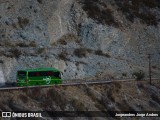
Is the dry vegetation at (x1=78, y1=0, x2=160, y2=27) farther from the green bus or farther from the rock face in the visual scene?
the green bus

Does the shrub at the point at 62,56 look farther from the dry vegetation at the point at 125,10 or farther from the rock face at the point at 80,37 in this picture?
the dry vegetation at the point at 125,10

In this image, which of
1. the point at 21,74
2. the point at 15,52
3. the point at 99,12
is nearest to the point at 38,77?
the point at 21,74

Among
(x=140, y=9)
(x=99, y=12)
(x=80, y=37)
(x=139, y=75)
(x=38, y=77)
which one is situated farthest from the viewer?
(x=140, y=9)

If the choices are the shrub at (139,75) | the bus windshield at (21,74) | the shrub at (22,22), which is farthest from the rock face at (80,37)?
the bus windshield at (21,74)

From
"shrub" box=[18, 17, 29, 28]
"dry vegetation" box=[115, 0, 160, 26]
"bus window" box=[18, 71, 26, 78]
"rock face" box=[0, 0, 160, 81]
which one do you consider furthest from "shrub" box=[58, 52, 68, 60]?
"dry vegetation" box=[115, 0, 160, 26]

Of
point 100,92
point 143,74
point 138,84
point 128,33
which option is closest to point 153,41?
point 128,33

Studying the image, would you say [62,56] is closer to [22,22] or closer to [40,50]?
[40,50]

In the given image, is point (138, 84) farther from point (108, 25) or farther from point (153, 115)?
point (108, 25)
